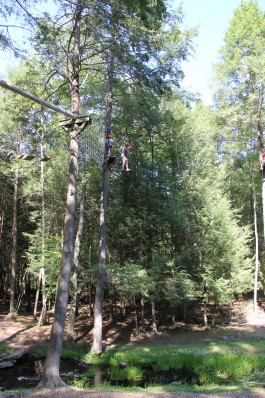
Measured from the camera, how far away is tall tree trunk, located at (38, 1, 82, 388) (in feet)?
27.2

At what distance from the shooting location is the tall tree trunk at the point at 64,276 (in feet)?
27.2

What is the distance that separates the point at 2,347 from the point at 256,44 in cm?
1753

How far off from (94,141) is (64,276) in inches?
270

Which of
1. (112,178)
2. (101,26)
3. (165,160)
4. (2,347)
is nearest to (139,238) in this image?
(112,178)

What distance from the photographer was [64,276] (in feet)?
29.8

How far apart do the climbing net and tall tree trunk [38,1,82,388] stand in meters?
3.38

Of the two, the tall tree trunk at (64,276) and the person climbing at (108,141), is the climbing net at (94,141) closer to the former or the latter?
the person climbing at (108,141)

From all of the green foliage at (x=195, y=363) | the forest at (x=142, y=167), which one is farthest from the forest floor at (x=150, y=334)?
the green foliage at (x=195, y=363)

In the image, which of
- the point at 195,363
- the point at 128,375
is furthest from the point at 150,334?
the point at 128,375

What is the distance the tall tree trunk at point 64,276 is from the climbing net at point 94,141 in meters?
3.38

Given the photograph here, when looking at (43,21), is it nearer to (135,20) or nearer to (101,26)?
(101,26)

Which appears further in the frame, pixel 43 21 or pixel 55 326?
pixel 43 21

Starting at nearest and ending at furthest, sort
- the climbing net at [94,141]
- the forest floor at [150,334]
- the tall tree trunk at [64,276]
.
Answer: the tall tree trunk at [64,276], the climbing net at [94,141], the forest floor at [150,334]

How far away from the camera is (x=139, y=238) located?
17.6 metres
